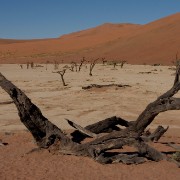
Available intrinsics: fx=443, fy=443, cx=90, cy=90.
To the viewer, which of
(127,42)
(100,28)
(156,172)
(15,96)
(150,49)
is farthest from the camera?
(100,28)

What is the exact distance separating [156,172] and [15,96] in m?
3.22

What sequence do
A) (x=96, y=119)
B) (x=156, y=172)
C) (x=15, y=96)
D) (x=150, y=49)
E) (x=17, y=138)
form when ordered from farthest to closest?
(x=150, y=49)
(x=96, y=119)
(x=17, y=138)
(x=15, y=96)
(x=156, y=172)

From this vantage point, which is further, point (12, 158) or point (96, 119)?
point (96, 119)

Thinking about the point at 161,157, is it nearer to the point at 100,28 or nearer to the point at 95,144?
the point at 95,144

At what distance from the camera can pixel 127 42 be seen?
77.8 metres

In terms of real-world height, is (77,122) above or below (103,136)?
below

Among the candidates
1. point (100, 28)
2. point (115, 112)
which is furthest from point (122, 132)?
point (100, 28)

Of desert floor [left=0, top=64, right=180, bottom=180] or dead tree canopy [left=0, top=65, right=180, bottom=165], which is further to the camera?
dead tree canopy [left=0, top=65, right=180, bottom=165]

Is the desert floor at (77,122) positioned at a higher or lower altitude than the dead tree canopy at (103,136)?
lower

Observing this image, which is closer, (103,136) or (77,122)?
(103,136)

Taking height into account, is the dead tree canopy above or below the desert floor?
above

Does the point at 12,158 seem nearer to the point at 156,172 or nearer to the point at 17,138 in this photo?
the point at 17,138

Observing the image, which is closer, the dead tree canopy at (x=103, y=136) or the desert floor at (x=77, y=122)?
the desert floor at (x=77, y=122)

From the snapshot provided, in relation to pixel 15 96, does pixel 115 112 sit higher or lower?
lower
